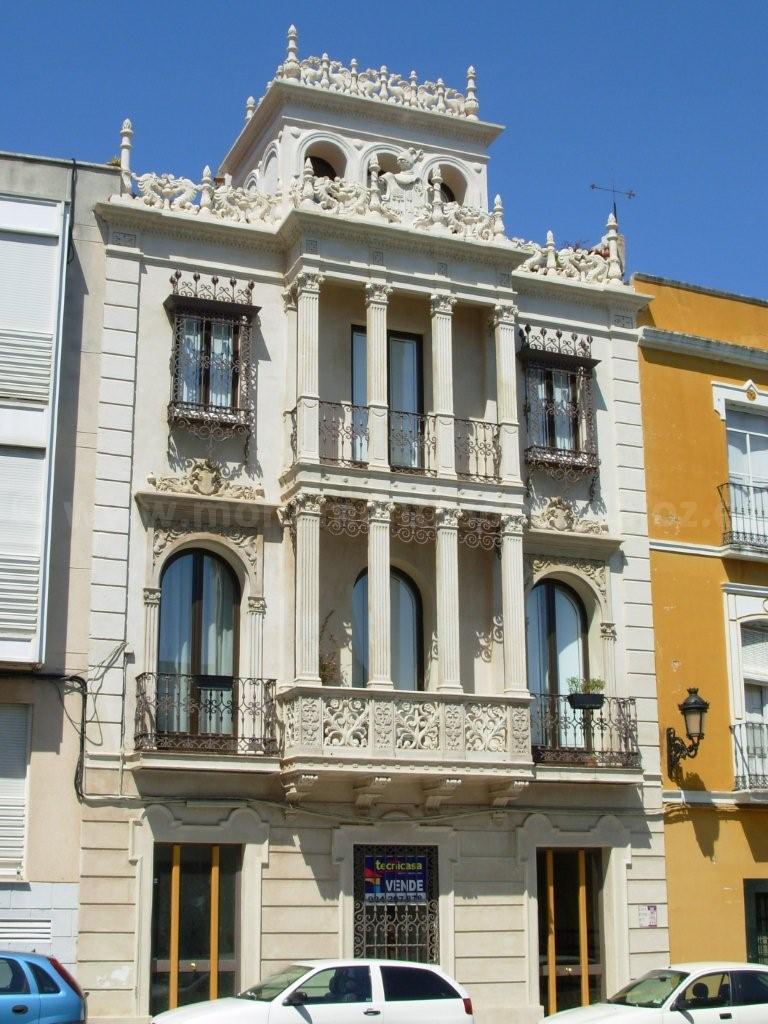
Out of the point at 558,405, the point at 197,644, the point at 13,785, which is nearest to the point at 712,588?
the point at 558,405

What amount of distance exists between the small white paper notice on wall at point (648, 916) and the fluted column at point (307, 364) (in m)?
8.54

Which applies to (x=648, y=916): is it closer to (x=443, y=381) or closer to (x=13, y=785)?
(x=443, y=381)

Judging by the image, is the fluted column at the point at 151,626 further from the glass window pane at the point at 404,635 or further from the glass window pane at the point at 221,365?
the glass window pane at the point at 404,635

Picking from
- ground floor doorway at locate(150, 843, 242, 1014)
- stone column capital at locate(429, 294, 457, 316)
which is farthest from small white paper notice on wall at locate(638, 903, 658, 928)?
stone column capital at locate(429, 294, 457, 316)

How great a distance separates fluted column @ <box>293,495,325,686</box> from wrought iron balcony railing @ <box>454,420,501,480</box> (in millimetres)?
2794

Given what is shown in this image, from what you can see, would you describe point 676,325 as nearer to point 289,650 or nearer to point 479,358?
point 479,358

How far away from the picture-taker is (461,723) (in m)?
21.2

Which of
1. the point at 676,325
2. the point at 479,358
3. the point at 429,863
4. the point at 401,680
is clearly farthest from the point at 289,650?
the point at 676,325

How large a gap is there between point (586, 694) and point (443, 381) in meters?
5.28

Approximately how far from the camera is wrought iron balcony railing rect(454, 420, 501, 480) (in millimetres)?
22953

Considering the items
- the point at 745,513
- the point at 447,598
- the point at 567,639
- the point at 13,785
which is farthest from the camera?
the point at 745,513

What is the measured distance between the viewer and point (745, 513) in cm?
2558

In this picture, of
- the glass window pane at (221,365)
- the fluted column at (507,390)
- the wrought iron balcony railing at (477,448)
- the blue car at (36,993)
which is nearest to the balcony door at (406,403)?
the wrought iron balcony railing at (477,448)

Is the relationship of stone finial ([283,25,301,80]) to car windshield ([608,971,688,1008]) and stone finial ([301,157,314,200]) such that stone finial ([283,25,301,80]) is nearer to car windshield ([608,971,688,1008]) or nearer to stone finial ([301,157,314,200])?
stone finial ([301,157,314,200])
